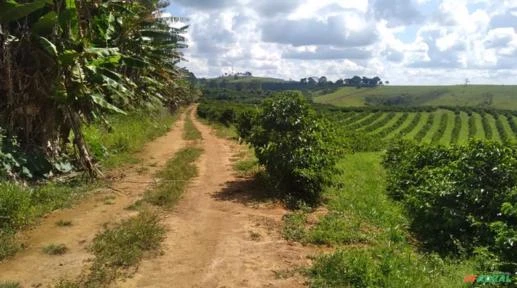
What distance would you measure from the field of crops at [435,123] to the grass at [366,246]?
50.6 metres

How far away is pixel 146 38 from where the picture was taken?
20.5 m

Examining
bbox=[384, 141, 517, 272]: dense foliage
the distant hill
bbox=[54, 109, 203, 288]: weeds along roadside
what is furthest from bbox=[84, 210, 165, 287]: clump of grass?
the distant hill

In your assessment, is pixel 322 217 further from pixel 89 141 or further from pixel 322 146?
pixel 89 141

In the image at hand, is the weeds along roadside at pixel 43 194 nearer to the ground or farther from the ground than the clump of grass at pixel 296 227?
farther from the ground

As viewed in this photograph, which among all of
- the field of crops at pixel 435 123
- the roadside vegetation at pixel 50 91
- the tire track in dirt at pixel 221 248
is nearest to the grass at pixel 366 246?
the tire track in dirt at pixel 221 248

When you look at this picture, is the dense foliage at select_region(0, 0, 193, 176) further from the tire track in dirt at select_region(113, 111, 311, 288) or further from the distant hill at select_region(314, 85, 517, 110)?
the distant hill at select_region(314, 85, 517, 110)

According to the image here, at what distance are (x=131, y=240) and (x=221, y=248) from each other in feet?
4.25

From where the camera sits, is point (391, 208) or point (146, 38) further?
point (146, 38)

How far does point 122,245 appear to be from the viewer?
6945 millimetres

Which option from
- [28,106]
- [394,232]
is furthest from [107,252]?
[28,106]

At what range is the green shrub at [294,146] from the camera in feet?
34.3

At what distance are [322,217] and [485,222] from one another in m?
2.76

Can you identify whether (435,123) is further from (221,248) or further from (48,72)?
(221,248)

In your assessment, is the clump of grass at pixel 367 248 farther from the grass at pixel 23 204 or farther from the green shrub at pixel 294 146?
the grass at pixel 23 204
